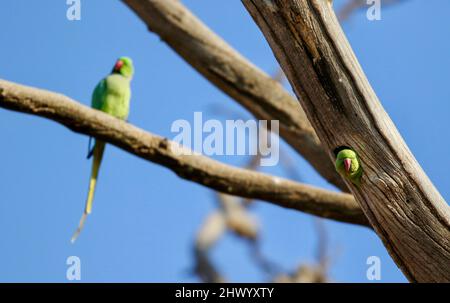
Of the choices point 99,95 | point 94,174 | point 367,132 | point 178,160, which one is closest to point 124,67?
point 99,95

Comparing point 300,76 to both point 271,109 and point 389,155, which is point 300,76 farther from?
point 271,109

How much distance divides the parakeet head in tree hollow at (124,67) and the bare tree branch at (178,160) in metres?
2.09

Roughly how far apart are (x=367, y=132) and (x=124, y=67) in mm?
3310

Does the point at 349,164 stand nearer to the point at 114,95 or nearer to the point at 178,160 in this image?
the point at 178,160

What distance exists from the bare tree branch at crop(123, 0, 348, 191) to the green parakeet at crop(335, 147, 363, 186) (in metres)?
1.62

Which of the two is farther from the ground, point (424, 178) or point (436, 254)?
point (424, 178)

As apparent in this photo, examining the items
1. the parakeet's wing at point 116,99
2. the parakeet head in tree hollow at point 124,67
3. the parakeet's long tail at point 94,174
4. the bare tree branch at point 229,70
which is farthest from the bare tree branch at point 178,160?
the parakeet head in tree hollow at point 124,67

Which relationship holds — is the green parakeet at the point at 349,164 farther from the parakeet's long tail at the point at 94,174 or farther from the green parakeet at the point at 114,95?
the green parakeet at the point at 114,95

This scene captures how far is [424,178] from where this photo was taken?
2158 millimetres

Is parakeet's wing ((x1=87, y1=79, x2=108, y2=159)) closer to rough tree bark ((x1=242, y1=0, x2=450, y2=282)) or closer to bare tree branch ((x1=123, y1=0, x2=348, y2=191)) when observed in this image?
bare tree branch ((x1=123, y1=0, x2=348, y2=191))

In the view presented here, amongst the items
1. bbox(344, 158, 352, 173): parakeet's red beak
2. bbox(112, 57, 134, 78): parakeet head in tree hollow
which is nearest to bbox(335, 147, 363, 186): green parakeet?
bbox(344, 158, 352, 173): parakeet's red beak

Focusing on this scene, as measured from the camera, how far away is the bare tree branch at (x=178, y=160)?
2875 millimetres
